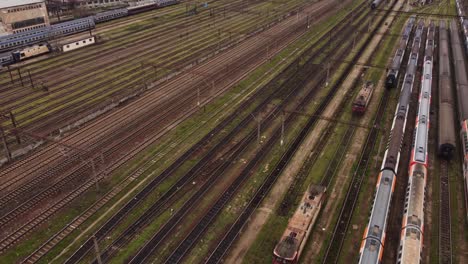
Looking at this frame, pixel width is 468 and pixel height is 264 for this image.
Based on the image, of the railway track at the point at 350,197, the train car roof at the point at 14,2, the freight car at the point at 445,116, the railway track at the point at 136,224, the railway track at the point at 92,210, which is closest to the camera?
the railway track at the point at 92,210

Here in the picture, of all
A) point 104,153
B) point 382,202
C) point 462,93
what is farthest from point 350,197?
point 462,93

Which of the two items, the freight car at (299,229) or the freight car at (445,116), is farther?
the freight car at (445,116)

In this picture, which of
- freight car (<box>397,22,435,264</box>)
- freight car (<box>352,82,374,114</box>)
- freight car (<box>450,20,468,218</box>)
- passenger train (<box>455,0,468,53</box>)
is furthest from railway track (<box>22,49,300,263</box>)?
passenger train (<box>455,0,468,53</box>)

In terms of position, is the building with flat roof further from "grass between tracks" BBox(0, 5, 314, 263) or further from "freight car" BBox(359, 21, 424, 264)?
"freight car" BBox(359, 21, 424, 264)

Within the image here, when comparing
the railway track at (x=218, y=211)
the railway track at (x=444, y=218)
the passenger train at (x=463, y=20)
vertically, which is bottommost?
the railway track at (x=444, y=218)

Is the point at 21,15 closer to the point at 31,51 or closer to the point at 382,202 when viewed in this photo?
the point at 31,51

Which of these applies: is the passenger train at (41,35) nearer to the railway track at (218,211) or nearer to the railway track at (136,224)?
the railway track at (136,224)

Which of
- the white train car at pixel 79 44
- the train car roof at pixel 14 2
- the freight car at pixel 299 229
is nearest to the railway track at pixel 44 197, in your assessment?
the freight car at pixel 299 229

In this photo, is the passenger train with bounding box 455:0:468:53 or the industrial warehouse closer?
the industrial warehouse
